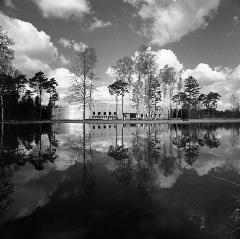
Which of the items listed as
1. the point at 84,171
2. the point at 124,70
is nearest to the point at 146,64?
the point at 124,70

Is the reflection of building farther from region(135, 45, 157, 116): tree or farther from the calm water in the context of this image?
the calm water

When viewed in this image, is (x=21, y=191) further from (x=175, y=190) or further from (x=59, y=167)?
(x=175, y=190)

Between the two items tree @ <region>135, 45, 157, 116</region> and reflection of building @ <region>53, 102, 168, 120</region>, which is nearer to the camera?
tree @ <region>135, 45, 157, 116</region>

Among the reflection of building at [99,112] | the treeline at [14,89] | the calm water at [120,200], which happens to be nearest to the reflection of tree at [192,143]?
the calm water at [120,200]

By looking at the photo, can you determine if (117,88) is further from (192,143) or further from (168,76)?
(192,143)

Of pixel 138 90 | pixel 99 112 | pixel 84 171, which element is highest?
pixel 138 90

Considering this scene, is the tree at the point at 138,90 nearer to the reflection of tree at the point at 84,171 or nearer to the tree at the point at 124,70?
the tree at the point at 124,70

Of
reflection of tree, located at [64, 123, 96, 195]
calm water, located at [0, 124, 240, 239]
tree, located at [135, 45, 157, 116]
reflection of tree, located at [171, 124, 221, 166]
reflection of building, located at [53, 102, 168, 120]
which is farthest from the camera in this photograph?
reflection of building, located at [53, 102, 168, 120]

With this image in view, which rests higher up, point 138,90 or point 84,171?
point 138,90

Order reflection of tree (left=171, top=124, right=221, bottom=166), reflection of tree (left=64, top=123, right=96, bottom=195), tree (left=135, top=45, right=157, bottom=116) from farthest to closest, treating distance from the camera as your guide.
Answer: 1. tree (left=135, top=45, right=157, bottom=116)
2. reflection of tree (left=171, top=124, right=221, bottom=166)
3. reflection of tree (left=64, top=123, right=96, bottom=195)

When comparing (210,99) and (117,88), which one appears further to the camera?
(210,99)

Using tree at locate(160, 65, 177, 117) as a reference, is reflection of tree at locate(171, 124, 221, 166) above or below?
below

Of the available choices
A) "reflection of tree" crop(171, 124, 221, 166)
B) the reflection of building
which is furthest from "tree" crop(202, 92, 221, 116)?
"reflection of tree" crop(171, 124, 221, 166)

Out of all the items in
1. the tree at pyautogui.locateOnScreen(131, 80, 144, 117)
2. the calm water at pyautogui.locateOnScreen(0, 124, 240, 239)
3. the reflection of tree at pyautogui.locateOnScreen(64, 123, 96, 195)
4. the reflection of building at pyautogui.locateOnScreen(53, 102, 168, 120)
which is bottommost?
the reflection of tree at pyautogui.locateOnScreen(64, 123, 96, 195)
